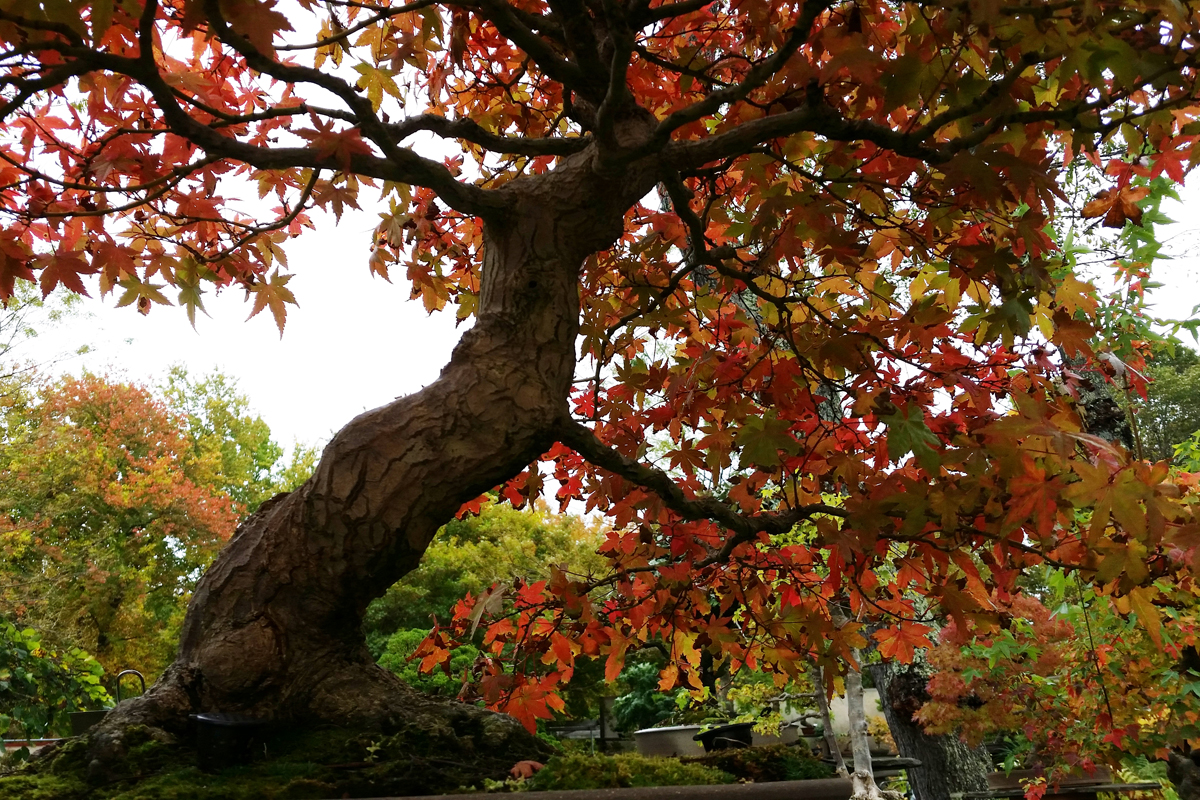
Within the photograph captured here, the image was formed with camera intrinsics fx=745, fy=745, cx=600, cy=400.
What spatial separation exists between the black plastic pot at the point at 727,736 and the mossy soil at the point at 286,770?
2.69 ft

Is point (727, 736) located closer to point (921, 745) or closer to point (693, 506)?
point (693, 506)

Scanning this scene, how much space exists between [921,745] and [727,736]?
2.60 meters

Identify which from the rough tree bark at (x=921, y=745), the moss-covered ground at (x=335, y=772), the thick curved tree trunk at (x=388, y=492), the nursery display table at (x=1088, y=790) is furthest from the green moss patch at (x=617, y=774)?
the nursery display table at (x=1088, y=790)

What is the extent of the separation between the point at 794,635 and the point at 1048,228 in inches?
131

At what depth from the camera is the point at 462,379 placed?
1812 mm

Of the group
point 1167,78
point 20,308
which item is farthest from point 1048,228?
point 20,308

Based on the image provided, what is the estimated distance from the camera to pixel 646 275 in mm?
2680

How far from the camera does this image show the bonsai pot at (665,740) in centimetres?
273

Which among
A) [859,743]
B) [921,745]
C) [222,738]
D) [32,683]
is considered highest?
[32,683]

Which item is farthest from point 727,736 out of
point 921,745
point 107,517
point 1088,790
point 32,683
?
point 107,517

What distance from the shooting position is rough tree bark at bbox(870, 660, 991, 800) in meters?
4.45

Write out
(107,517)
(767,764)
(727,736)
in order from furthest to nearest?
1. (107,517)
2. (727,736)
3. (767,764)

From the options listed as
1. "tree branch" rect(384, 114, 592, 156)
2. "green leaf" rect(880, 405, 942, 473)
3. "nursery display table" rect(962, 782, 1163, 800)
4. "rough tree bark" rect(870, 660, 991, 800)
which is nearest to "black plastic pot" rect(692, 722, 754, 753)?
"green leaf" rect(880, 405, 942, 473)

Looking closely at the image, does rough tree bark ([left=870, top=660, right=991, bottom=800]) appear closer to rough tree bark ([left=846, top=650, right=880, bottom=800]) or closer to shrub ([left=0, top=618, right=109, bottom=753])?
rough tree bark ([left=846, top=650, right=880, bottom=800])
